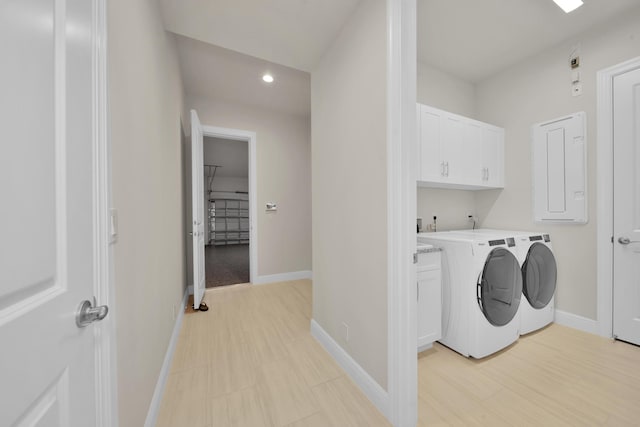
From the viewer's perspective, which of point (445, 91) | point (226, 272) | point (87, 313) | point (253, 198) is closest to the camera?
point (87, 313)

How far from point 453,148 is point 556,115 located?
1.08m

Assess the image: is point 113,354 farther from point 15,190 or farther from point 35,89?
point 35,89

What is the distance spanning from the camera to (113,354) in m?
0.78

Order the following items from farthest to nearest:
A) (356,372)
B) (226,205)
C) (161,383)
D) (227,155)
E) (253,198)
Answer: (226,205), (227,155), (253,198), (356,372), (161,383)

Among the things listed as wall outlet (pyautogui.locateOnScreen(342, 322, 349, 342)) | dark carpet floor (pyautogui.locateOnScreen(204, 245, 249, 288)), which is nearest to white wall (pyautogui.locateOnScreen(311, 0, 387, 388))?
wall outlet (pyautogui.locateOnScreen(342, 322, 349, 342))

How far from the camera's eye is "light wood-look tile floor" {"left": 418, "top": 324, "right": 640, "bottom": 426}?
1.28 metres

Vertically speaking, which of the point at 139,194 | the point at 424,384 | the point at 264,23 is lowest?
the point at 424,384

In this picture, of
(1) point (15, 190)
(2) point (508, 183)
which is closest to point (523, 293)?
(2) point (508, 183)

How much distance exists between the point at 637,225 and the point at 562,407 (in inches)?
64.8

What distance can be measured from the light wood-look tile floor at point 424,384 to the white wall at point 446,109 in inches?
50.4

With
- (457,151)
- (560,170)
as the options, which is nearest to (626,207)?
(560,170)

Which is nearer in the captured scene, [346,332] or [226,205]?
[346,332]

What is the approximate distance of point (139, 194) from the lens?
45.0 inches

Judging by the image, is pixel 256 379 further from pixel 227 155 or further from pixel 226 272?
pixel 227 155
